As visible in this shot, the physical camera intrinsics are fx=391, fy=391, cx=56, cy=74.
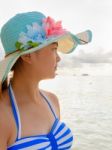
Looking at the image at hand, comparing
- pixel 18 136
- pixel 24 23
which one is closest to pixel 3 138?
pixel 18 136

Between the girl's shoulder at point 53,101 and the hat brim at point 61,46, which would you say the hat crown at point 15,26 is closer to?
the hat brim at point 61,46

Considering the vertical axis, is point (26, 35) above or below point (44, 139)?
above

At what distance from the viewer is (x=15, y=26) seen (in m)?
1.86

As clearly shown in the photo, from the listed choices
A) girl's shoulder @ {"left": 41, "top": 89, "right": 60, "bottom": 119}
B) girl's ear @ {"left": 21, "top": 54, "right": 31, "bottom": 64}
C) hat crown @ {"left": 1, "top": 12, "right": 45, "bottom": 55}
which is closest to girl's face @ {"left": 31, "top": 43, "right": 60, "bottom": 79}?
girl's ear @ {"left": 21, "top": 54, "right": 31, "bottom": 64}

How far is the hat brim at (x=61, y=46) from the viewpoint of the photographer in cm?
178

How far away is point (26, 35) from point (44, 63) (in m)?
0.16

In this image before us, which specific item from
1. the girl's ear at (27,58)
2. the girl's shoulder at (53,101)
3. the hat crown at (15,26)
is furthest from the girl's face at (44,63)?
the girl's shoulder at (53,101)

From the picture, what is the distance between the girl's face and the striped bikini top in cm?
16

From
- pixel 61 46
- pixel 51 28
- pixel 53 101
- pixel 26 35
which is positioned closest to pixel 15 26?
pixel 26 35

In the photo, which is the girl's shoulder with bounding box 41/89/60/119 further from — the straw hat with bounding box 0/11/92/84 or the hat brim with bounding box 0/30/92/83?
the straw hat with bounding box 0/11/92/84

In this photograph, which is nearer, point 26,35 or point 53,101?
point 26,35

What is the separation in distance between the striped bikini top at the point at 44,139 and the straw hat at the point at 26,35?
0.53 ft

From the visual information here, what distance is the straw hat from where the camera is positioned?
5.93 ft

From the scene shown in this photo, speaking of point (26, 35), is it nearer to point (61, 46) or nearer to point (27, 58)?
point (27, 58)
